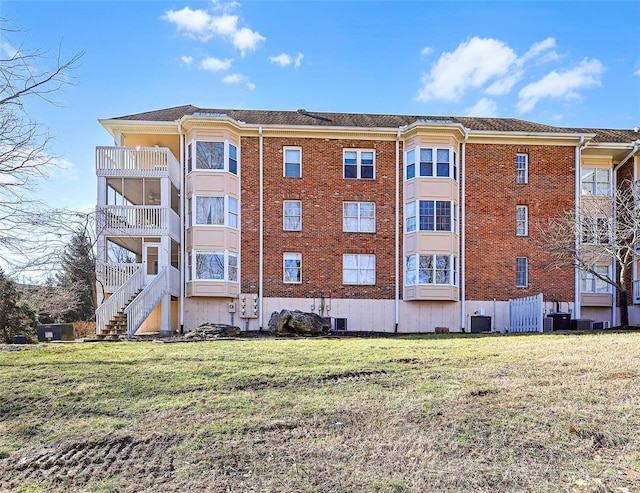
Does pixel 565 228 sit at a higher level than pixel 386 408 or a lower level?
higher

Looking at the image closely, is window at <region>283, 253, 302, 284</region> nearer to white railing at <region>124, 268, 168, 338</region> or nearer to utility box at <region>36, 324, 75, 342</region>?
white railing at <region>124, 268, 168, 338</region>

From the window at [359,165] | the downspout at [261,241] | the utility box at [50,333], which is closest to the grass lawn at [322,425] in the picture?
the utility box at [50,333]

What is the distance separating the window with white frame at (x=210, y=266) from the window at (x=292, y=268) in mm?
2271

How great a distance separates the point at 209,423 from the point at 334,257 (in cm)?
1468

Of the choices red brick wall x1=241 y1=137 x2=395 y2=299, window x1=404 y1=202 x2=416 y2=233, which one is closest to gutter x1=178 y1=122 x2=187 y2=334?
red brick wall x1=241 y1=137 x2=395 y2=299

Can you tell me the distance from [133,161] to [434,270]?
12.6 meters

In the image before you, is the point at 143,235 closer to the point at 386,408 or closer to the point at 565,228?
the point at 386,408

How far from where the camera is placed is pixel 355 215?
20828mm

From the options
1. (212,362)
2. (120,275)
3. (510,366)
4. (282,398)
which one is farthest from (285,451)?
(120,275)

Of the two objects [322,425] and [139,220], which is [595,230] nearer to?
[322,425]

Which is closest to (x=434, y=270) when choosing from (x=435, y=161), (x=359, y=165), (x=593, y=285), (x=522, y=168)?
(x=435, y=161)

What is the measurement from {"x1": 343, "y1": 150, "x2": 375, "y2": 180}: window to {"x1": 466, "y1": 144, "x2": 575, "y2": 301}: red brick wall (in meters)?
4.06

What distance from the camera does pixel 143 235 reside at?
1869 cm

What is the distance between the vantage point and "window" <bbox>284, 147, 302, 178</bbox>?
2072 centimetres
